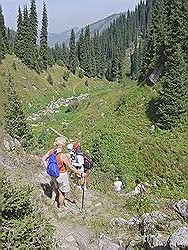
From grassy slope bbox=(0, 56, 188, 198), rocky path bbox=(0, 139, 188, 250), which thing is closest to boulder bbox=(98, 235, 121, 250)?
rocky path bbox=(0, 139, 188, 250)

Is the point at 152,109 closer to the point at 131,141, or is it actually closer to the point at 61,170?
the point at 131,141

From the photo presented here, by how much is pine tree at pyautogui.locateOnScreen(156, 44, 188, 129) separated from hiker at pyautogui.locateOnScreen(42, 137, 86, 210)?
17.4 metres

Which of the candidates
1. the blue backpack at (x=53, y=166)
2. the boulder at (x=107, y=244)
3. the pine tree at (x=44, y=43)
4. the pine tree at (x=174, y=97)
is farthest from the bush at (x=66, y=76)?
the boulder at (x=107, y=244)

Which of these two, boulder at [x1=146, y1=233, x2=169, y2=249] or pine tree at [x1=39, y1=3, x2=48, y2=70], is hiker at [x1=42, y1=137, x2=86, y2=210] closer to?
boulder at [x1=146, y1=233, x2=169, y2=249]

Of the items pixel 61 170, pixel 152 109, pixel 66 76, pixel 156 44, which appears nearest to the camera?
pixel 61 170

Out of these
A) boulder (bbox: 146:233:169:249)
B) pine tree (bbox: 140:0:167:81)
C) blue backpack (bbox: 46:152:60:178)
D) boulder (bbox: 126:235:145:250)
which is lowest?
pine tree (bbox: 140:0:167:81)

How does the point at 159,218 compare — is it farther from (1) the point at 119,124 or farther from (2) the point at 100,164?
(1) the point at 119,124

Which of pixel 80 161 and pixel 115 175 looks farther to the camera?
pixel 115 175

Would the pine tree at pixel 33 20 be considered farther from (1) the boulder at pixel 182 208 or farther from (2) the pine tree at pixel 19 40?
(1) the boulder at pixel 182 208

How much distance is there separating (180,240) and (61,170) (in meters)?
3.26

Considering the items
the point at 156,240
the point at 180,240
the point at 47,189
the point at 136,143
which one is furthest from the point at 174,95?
the point at 180,240

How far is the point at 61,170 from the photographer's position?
974cm

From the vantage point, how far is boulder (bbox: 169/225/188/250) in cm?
757

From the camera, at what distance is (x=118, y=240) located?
31.8 feet
